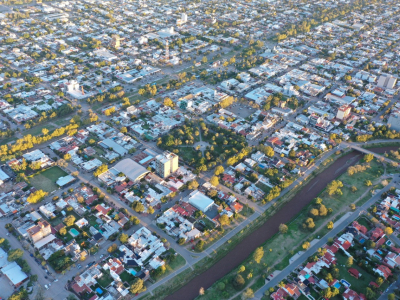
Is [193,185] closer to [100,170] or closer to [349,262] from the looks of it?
[100,170]

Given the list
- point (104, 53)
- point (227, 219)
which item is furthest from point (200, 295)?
point (104, 53)

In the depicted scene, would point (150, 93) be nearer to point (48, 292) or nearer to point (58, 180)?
point (58, 180)

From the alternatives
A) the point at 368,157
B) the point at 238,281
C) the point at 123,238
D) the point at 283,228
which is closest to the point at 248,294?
the point at 238,281

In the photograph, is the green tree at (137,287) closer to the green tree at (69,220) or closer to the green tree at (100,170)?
the green tree at (69,220)

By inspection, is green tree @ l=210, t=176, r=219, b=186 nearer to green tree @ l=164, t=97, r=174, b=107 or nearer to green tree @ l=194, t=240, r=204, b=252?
green tree @ l=194, t=240, r=204, b=252

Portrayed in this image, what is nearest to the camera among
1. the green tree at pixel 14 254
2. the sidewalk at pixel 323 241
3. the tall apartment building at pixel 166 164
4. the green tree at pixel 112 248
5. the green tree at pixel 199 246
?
the sidewalk at pixel 323 241

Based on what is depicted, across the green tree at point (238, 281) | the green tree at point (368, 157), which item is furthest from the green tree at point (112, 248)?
the green tree at point (368, 157)

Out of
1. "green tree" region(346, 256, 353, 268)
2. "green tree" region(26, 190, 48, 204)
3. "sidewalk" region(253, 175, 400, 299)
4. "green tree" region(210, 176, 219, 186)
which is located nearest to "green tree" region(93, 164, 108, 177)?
"green tree" region(26, 190, 48, 204)
